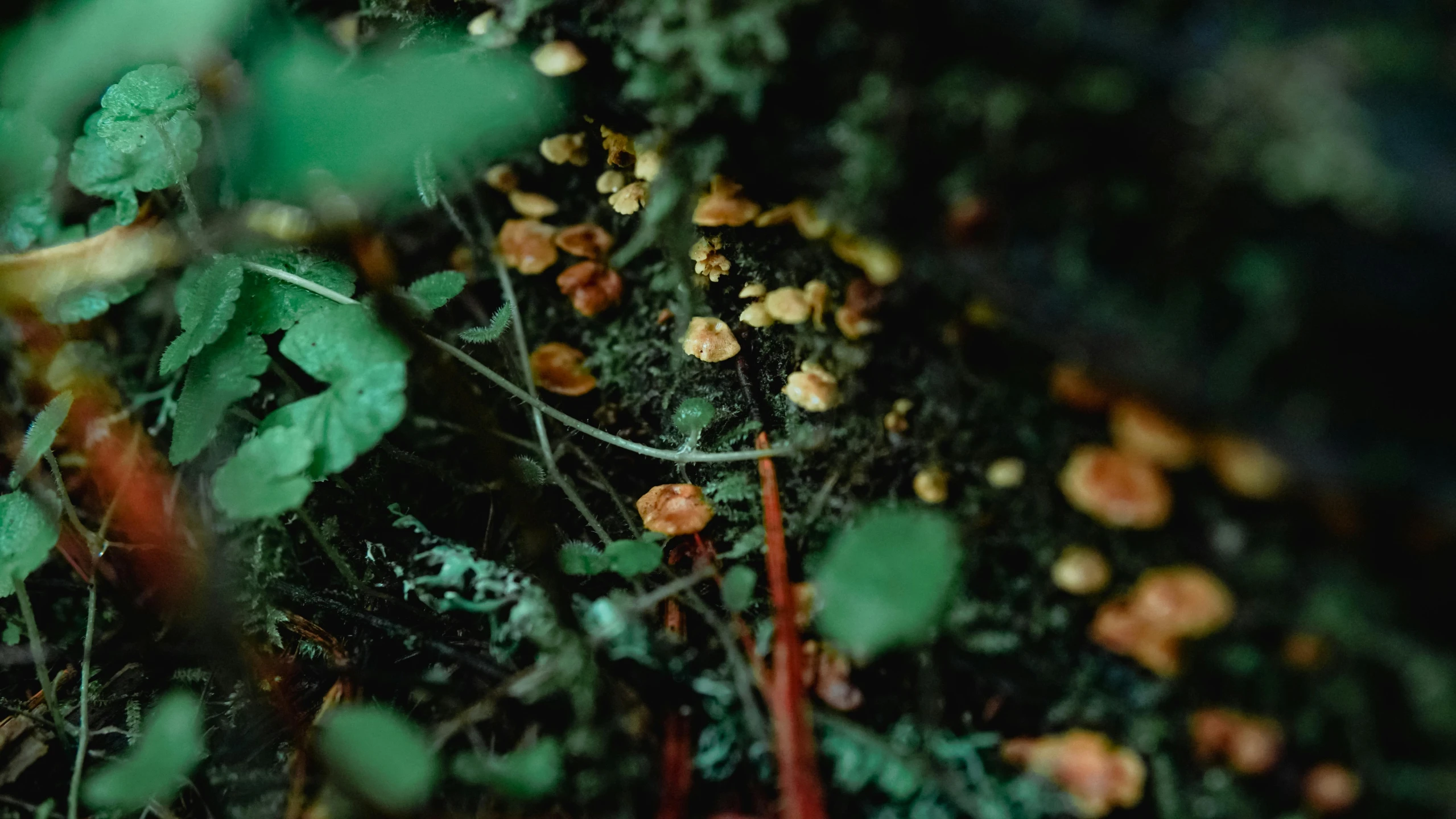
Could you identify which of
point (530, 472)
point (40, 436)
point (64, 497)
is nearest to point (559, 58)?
point (530, 472)

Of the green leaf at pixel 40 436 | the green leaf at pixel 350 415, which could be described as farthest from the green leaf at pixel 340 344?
the green leaf at pixel 40 436

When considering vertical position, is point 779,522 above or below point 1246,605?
below

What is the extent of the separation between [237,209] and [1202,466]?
234cm

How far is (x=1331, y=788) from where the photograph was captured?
1.06m

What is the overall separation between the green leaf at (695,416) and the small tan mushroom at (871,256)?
486 mm

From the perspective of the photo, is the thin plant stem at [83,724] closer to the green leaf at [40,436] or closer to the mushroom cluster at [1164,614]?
the green leaf at [40,436]

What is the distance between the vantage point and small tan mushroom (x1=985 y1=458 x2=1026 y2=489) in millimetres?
1285

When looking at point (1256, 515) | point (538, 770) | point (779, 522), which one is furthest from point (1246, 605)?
point (538, 770)

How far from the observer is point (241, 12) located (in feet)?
6.64

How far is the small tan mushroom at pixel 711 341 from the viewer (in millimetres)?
1648

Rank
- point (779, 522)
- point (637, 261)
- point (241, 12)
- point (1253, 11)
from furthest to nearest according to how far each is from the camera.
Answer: point (241, 12)
point (637, 261)
point (779, 522)
point (1253, 11)

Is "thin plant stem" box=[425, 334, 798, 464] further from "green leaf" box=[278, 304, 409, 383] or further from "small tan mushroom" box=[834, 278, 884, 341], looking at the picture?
"small tan mushroom" box=[834, 278, 884, 341]

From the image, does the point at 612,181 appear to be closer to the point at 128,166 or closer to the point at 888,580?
the point at 888,580

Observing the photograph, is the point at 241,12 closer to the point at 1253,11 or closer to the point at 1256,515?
the point at 1253,11
